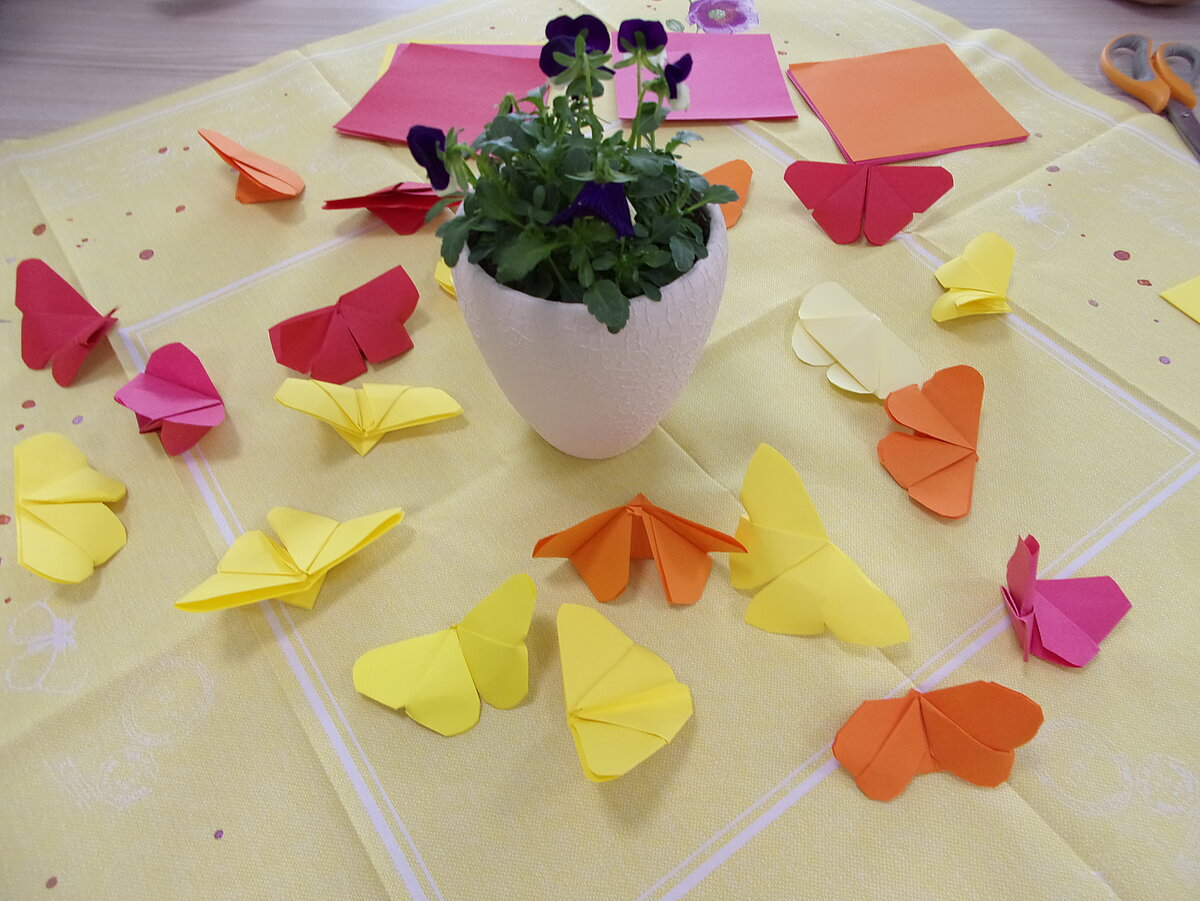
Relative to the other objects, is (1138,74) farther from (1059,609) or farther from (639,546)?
(639,546)

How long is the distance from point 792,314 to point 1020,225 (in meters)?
0.25

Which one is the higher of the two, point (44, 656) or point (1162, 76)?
point (1162, 76)

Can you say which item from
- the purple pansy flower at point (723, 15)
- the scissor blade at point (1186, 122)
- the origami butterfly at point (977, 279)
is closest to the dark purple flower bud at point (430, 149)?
the origami butterfly at point (977, 279)

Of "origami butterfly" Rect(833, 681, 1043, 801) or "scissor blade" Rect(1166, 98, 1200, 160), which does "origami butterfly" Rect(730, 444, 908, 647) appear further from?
"scissor blade" Rect(1166, 98, 1200, 160)

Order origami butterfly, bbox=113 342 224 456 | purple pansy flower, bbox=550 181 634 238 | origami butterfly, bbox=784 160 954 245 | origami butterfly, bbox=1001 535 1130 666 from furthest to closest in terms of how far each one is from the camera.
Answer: origami butterfly, bbox=784 160 954 245
origami butterfly, bbox=113 342 224 456
origami butterfly, bbox=1001 535 1130 666
purple pansy flower, bbox=550 181 634 238

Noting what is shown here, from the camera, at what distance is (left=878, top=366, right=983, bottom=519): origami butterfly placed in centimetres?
54

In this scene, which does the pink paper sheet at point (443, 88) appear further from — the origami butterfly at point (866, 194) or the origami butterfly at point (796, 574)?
the origami butterfly at point (796, 574)

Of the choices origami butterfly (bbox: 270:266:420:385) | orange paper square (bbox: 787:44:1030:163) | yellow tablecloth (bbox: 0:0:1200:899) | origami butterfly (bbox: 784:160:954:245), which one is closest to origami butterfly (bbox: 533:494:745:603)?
yellow tablecloth (bbox: 0:0:1200:899)

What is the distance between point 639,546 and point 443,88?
595 mm

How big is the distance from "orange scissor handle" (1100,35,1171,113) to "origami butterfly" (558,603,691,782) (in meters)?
0.82

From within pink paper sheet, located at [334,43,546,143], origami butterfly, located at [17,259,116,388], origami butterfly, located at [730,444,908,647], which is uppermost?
pink paper sheet, located at [334,43,546,143]

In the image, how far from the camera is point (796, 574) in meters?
0.48

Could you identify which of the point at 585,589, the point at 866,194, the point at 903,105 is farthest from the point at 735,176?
the point at 585,589

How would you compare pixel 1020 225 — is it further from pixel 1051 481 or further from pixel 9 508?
pixel 9 508
